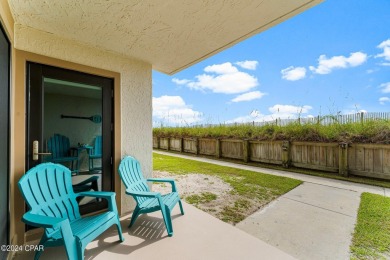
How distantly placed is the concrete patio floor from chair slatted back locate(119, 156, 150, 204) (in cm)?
47

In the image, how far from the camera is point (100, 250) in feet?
6.65

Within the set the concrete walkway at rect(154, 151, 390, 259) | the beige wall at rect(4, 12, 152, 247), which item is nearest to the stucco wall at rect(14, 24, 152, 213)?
the beige wall at rect(4, 12, 152, 247)

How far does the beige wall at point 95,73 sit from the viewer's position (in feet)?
6.86

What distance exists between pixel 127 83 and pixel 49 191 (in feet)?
6.33

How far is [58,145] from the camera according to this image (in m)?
2.49

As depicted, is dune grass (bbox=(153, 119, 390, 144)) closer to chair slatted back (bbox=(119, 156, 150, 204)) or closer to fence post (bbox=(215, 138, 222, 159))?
fence post (bbox=(215, 138, 222, 159))

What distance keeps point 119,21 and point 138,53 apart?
2.82 ft

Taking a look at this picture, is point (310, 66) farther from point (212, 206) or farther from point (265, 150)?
point (212, 206)

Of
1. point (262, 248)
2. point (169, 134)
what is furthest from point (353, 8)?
point (169, 134)

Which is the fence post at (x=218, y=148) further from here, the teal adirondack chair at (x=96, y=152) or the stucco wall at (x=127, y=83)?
the teal adirondack chair at (x=96, y=152)

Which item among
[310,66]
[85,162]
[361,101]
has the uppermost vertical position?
[310,66]

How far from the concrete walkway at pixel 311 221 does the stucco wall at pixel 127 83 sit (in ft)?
6.87

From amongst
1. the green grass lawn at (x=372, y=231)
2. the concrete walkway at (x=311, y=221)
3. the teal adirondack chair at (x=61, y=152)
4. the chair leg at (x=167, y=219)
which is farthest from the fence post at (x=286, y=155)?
the teal adirondack chair at (x=61, y=152)

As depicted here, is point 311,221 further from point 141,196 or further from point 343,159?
point 343,159
